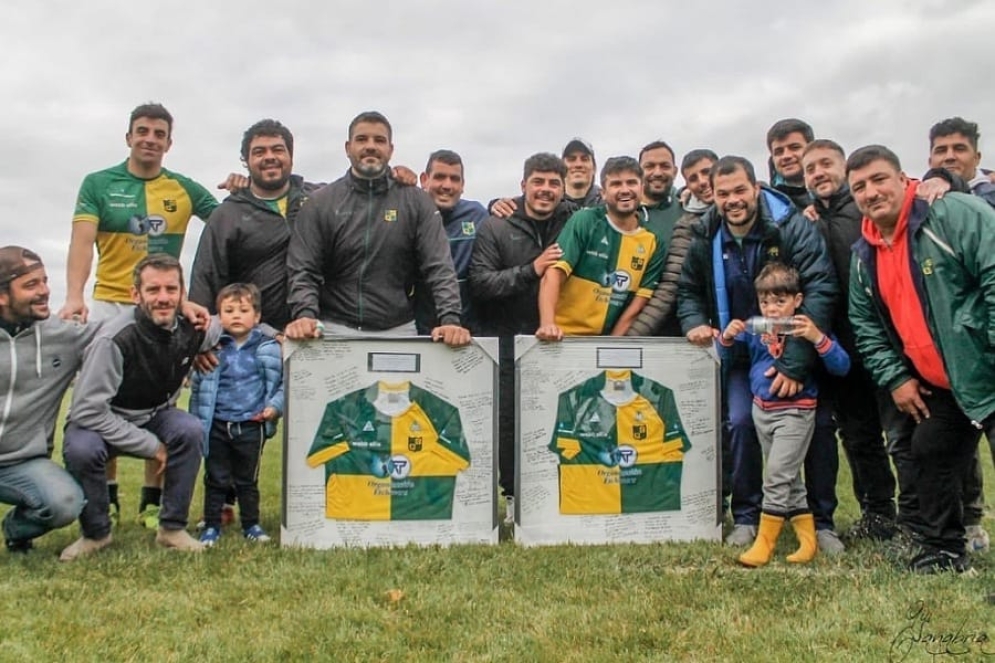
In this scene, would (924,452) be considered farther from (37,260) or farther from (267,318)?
(37,260)

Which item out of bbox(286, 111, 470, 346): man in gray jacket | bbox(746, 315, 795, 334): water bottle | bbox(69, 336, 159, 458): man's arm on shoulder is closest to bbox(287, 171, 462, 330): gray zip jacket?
bbox(286, 111, 470, 346): man in gray jacket

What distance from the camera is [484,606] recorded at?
396cm

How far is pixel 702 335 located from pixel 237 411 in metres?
3.05

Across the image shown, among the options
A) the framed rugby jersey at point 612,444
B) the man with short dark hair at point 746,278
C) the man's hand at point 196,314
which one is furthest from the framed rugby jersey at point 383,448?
the man with short dark hair at point 746,278

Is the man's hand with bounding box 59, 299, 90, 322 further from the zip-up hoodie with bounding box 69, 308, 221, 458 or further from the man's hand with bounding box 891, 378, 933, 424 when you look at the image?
the man's hand with bounding box 891, 378, 933, 424

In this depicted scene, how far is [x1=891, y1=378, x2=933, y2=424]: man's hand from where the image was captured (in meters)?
4.70

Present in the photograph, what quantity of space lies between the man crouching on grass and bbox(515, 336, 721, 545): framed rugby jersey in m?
2.10

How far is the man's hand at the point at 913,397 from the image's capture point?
185 inches

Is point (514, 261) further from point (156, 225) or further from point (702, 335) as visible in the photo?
point (156, 225)

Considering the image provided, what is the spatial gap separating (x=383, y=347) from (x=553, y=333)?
1092 millimetres

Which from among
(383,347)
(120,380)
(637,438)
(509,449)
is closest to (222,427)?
(120,380)

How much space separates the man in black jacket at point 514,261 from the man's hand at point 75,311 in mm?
2761

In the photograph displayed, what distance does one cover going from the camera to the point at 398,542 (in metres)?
5.23

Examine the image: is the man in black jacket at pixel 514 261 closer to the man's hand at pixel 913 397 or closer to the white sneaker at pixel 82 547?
the man's hand at pixel 913 397
